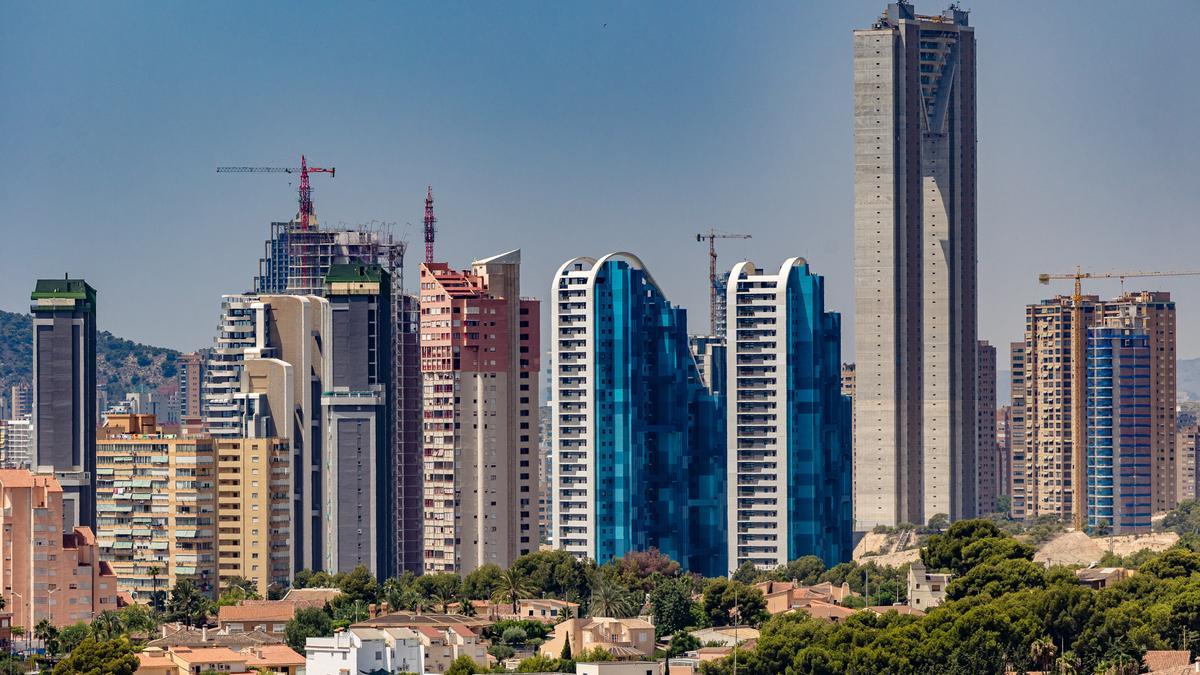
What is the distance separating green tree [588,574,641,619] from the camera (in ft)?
218

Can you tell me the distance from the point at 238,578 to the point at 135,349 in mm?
113234

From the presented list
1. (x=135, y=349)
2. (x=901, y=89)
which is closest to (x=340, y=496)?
(x=901, y=89)

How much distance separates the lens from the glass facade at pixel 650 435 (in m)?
86.1

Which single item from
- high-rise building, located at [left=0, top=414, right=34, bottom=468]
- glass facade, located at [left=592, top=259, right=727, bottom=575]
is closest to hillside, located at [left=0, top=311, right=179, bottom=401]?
high-rise building, located at [left=0, top=414, right=34, bottom=468]

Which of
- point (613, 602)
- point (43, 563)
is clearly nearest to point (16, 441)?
point (43, 563)

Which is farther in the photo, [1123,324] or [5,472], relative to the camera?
[1123,324]

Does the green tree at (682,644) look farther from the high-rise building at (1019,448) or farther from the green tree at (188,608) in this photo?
the high-rise building at (1019,448)

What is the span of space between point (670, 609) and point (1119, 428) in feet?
171

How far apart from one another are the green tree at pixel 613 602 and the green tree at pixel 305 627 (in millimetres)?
6363

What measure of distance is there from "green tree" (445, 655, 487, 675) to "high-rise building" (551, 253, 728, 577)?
30700mm

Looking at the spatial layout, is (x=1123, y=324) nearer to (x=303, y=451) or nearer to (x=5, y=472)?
(x=303, y=451)

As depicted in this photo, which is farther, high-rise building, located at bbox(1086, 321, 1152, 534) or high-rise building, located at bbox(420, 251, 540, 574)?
high-rise building, located at bbox(1086, 321, 1152, 534)

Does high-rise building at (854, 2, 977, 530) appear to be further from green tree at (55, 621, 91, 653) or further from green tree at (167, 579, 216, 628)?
green tree at (55, 621, 91, 653)

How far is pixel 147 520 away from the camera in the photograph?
83875 millimetres
